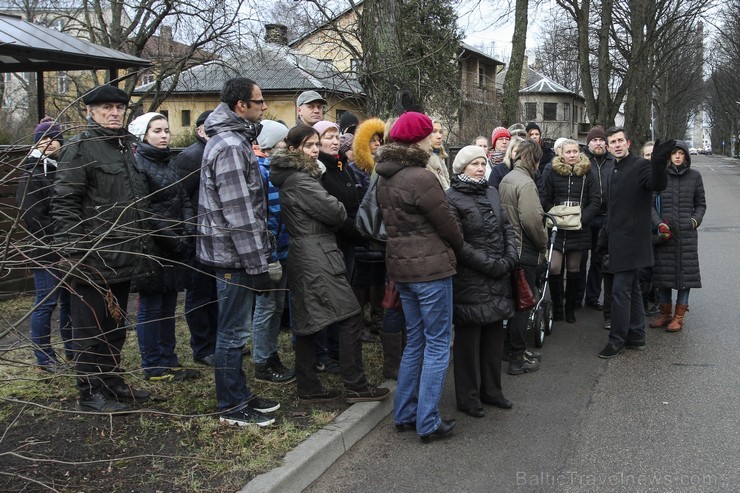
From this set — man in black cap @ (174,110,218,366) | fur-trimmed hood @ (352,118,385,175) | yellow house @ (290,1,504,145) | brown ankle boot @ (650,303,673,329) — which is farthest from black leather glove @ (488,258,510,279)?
yellow house @ (290,1,504,145)

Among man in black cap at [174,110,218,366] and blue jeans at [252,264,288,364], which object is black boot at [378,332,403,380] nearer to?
blue jeans at [252,264,288,364]

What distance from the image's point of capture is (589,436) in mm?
4727

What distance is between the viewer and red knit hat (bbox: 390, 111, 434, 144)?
459cm

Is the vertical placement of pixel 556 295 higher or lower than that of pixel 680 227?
lower

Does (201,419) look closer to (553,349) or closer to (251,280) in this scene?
(251,280)

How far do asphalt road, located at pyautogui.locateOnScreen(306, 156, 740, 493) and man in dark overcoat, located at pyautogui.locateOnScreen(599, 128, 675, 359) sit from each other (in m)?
0.36

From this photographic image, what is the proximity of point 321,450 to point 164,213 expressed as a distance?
2200mm

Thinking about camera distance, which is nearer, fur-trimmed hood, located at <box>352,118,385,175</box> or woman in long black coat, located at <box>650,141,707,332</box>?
fur-trimmed hood, located at <box>352,118,385,175</box>

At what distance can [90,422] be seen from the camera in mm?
4574

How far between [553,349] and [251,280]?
11.9 ft

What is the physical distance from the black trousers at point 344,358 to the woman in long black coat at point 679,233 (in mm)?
3947

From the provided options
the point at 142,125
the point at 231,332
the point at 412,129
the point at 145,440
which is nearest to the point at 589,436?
the point at 412,129

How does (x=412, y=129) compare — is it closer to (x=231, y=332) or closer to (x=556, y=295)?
(x=231, y=332)

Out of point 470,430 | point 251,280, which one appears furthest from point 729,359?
point 251,280
